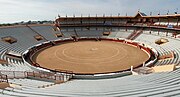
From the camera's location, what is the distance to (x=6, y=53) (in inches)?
1469

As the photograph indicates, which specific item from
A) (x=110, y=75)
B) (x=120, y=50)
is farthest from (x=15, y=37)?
(x=110, y=75)

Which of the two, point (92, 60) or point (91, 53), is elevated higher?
point (91, 53)

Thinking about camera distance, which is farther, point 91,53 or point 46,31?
point 46,31

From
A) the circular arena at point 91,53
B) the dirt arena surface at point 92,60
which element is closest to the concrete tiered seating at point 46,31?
the circular arena at point 91,53

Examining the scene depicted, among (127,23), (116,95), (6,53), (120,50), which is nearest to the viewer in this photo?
(116,95)

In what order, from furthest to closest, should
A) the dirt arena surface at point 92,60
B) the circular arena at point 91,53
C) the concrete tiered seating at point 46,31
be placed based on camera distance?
the concrete tiered seating at point 46,31
the dirt arena surface at point 92,60
the circular arena at point 91,53

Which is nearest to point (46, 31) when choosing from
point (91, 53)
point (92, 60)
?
point (91, 53)

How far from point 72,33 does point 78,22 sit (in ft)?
26.1

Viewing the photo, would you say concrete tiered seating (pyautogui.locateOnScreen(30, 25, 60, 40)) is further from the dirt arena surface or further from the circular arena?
the dirt arena surface

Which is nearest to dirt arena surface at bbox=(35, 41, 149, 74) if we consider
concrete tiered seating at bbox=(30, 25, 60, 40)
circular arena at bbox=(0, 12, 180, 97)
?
circular arena at bbox=(0, 12, 180, 97)

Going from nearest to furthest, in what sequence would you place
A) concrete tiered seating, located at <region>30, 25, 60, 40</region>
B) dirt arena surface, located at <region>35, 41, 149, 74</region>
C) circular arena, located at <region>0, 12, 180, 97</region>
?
circular arena, located at <region>0, 12, 180, 97</region> → dirt arena surface, located at <region>35, 41, 149, 74</region> → concrete tiered seating, located at <region>30, 25, 60, 40</region>

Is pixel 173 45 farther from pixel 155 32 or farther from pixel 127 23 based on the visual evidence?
pixel 127 23

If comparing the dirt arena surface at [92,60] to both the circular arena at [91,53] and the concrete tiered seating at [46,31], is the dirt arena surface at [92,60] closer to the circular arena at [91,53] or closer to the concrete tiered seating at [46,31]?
the circular arena at [91,53]

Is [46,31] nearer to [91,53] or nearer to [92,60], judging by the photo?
[91,53]
